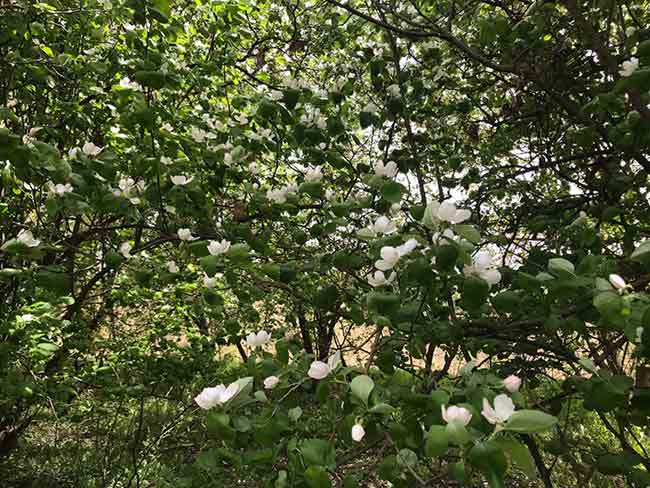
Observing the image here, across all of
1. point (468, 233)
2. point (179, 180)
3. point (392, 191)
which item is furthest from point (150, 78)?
point (468, 233)

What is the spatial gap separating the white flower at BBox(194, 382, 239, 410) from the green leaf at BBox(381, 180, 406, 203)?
2.18 ft

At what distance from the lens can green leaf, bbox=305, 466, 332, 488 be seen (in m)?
0.86

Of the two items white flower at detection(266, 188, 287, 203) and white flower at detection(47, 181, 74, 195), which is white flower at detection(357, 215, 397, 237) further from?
white flower at detection(47, 181, 74, 195)

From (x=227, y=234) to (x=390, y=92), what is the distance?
104cm

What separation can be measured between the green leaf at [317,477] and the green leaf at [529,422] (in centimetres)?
33

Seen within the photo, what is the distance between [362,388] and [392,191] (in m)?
0.62

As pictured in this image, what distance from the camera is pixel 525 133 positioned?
2.83 m

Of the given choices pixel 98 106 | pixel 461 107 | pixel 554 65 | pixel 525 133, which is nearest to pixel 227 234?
pixel 98 106

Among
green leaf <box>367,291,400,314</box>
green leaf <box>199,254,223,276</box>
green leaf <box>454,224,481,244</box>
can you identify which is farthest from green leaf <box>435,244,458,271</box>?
green leaf <box>199,254,223,276</box>

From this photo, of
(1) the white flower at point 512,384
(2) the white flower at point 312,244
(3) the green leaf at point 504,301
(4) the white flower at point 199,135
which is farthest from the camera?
(2) the white flower at point 312,244

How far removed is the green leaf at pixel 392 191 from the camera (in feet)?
4.44

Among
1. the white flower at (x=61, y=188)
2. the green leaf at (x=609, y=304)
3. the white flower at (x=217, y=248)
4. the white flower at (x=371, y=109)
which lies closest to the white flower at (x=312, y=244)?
the white flower at (x=371, y=109)

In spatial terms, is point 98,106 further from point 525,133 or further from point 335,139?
point 525,133

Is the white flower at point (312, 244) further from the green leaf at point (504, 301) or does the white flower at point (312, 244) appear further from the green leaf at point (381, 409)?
the green leaf at point (381, 409)
